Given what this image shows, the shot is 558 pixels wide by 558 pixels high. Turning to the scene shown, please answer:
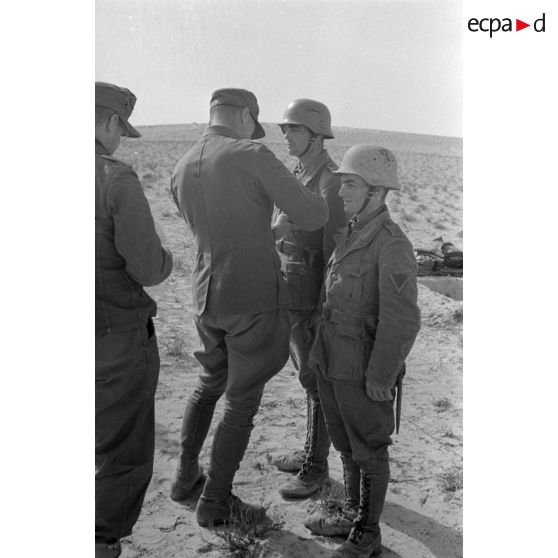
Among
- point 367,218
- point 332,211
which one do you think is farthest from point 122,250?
point 332,211

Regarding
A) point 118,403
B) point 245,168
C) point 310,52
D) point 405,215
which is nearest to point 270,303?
point 245,168

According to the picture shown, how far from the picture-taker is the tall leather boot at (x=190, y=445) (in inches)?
134

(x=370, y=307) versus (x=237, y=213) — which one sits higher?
(x=237, y=213)

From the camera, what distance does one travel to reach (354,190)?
9.45ft

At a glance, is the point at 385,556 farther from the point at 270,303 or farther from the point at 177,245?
the point at 177,245

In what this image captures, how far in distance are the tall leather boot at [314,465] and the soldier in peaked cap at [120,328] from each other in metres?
1.02

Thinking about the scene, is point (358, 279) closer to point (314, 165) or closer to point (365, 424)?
point (365, 424)

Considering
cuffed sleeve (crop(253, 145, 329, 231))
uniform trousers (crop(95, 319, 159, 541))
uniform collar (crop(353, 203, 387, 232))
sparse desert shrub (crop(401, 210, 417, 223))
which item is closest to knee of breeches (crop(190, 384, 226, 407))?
uniform trousers (crop(95, 319, 159, 541))

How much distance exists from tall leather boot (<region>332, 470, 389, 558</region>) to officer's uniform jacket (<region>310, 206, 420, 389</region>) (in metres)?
0.48

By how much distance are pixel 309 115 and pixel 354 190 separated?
781 mm

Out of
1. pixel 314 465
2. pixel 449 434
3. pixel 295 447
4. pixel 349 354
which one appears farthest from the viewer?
pixel 449 434

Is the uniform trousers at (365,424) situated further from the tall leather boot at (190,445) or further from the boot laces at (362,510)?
the tall leather boot at (190,445)

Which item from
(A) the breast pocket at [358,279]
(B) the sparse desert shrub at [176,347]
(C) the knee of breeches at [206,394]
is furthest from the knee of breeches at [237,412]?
(B) the sparse desert shrub at [176,347]

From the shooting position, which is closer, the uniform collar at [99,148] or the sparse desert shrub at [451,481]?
the uniform collar at [99,148]
